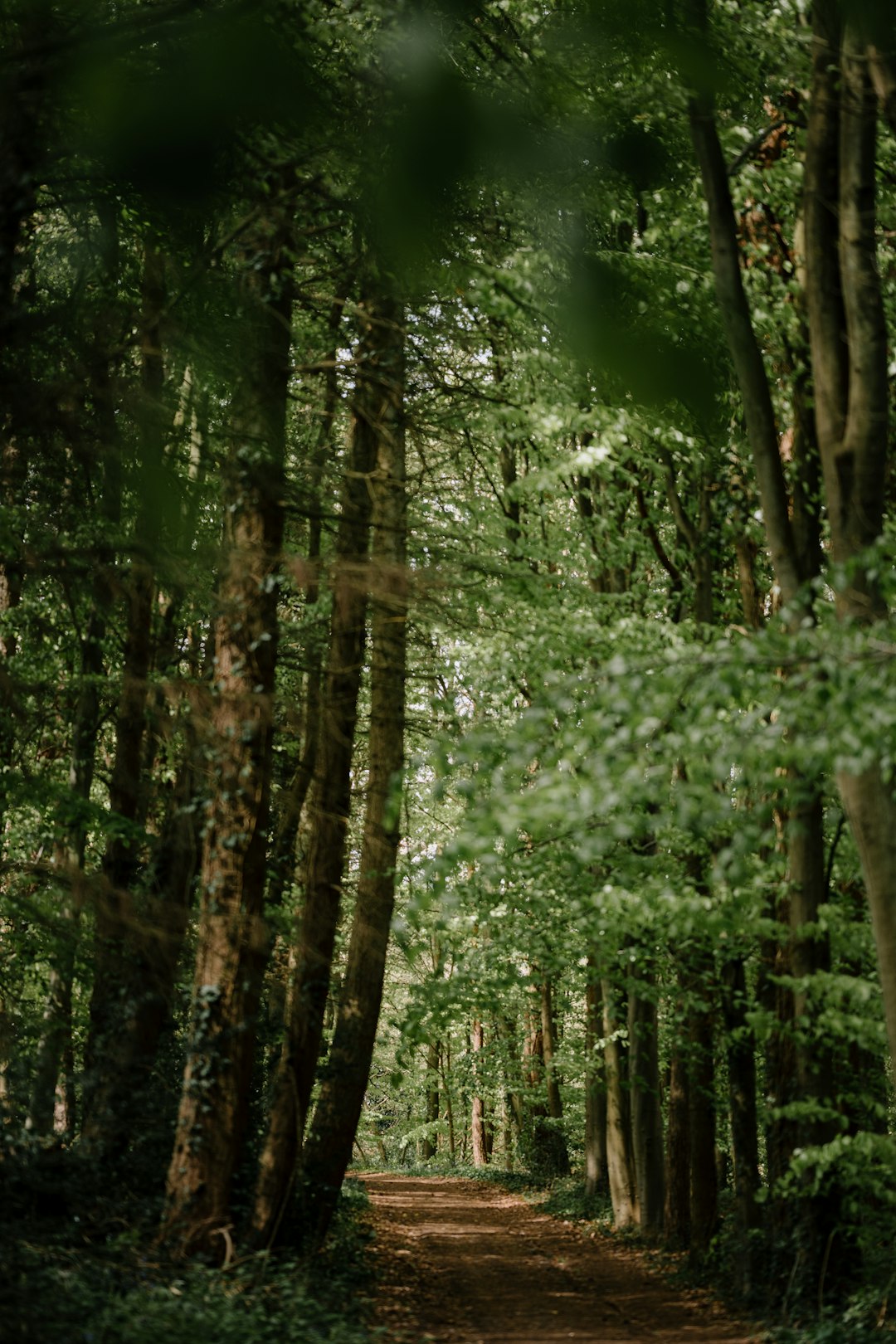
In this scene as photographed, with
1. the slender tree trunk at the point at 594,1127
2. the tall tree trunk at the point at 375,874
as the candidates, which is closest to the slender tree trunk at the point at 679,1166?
the tall tree trunk at the point at 375,874

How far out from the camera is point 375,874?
12.3m

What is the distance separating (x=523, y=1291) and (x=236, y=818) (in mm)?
6874

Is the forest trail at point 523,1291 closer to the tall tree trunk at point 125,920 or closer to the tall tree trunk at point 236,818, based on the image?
the tall tree trunk at point 236,818

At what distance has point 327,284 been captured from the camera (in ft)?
41.3

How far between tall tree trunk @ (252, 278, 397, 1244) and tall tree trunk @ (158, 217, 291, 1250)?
28.5 inches

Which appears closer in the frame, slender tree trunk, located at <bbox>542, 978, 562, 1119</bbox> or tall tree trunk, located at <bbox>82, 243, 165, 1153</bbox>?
tall tree trunk, located at <bbox>82, 243, 165, 1153</bbox>

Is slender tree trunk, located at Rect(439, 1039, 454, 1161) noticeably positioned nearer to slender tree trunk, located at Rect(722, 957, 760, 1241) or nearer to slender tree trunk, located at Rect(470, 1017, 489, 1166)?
slender tree trunk, located at Rect(470, 1017, 489, 1166)

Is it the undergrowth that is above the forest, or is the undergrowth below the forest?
below

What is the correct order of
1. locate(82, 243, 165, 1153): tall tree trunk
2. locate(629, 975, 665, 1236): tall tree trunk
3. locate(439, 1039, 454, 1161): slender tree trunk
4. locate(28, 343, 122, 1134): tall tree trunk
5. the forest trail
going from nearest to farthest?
locate(28, 343, 122, 1134): tall tree trunk → the forest trail → locate(82, 243, 165, 1153): tall tree trunk → locate(629, 975, 665, 1236): tall tree trunk → locate(439, 1039, 454, 1161): slender tree trunk

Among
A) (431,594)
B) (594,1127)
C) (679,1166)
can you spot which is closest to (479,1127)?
(594,1127)

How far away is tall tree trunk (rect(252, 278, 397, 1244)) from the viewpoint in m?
10.1

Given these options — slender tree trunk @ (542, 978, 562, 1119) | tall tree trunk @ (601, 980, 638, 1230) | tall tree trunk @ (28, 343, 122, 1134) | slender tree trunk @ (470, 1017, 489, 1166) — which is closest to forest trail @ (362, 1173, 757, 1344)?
tall tree trunk @ (601, 980, 638, 1230)

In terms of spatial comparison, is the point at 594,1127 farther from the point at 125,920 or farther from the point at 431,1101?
the point at 431,1101

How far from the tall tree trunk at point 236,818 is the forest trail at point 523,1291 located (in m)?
2.02
